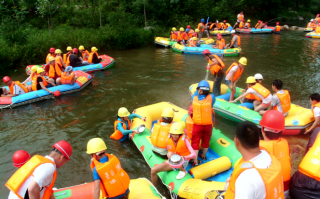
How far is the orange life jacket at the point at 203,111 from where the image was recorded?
3705mm

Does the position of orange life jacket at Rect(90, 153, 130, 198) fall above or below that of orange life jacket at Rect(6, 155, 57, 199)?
below

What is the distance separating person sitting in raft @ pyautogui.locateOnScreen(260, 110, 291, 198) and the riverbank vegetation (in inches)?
476

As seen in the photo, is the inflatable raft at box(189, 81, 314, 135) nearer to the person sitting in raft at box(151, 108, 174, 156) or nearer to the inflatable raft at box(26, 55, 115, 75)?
the person sitting in raft at box(151, 108, 174, 156)

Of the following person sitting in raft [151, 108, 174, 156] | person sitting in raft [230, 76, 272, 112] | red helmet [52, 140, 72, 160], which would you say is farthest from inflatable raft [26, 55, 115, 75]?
red helmet [52, 140, 72, 160]

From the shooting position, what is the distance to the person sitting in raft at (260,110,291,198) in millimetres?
2336

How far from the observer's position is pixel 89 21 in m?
16.6

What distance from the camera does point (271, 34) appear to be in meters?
20.9

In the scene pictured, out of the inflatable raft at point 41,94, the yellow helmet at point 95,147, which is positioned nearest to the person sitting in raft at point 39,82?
the inflatable raft at point 41,94

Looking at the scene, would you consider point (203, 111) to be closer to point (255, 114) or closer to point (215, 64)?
point (255, 114)

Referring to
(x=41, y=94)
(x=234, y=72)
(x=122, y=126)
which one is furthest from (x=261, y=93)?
(x=41, y=94)

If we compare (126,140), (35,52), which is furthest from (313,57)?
(35,52)

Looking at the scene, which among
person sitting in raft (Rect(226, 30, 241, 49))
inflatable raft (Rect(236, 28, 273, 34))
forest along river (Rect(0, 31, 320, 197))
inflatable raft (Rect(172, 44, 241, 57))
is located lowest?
forest along river (Rect(0, 31, 320, 197))

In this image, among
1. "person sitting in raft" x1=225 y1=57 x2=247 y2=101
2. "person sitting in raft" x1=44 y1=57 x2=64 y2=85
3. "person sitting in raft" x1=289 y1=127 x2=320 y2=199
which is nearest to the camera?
"person sitting in raft" x1=289 y1=127 x2=320 y2=199

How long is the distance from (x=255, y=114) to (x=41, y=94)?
6.64 meters
